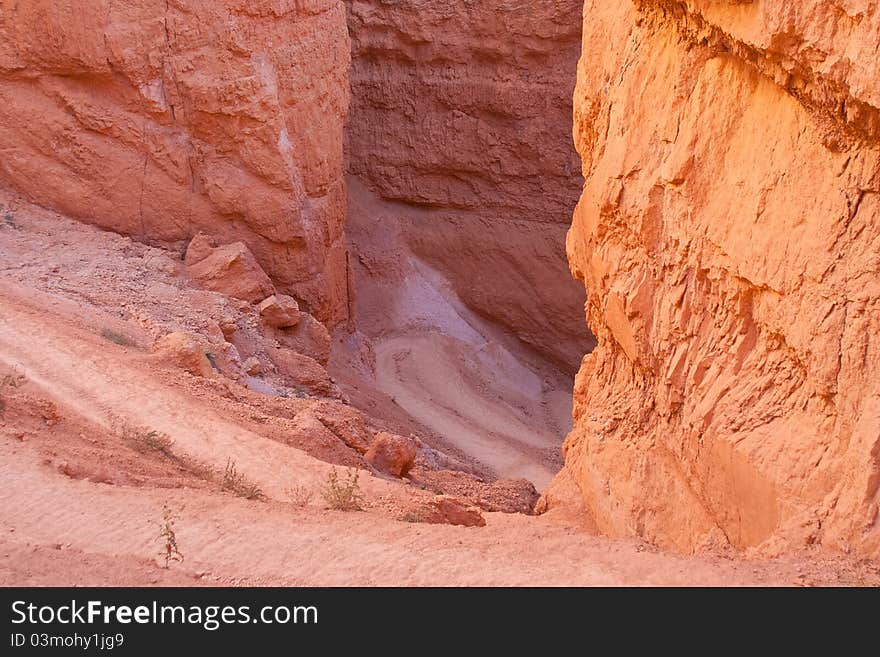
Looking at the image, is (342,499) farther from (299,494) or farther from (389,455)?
(389,455)

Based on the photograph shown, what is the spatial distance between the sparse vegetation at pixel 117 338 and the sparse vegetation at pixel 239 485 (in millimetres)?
3221

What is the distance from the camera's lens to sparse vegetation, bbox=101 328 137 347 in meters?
10.1

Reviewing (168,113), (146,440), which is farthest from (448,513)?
(168,113)

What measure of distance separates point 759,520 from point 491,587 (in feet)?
7.15

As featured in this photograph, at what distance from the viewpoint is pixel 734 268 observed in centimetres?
639

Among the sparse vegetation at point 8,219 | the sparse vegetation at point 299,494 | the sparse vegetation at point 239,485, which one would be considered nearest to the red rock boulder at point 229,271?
the sparse vegetation at point 8,219

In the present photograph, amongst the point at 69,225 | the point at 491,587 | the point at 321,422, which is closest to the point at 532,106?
the point at 69,225

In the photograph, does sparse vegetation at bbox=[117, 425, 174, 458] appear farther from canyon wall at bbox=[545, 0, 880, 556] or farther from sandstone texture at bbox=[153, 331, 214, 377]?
canyon wall at bbox=[545, 0, 880, 556]

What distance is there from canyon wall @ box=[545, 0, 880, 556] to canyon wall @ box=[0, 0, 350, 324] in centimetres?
631

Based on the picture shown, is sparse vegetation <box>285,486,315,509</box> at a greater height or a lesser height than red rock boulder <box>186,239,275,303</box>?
greater

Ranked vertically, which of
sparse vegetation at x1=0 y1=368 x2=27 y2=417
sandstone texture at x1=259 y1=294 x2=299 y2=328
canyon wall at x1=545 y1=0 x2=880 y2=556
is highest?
canyon wall at x1=545 y1=0 x2=880 y2=556

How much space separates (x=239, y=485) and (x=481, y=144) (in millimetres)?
15747

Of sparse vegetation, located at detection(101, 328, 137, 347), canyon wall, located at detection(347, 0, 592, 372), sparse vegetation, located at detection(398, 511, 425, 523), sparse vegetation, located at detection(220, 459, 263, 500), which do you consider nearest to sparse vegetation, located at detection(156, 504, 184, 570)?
sparse vegetation, located at detection(220, 459, 263, 500)

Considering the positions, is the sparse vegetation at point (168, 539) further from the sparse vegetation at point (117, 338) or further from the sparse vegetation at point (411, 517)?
the sparse vegetation at point (117, 338)
